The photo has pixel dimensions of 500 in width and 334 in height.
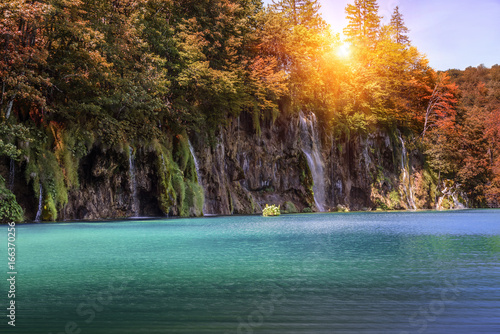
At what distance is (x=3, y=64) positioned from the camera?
60.5 ft

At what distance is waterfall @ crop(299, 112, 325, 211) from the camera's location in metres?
42.1

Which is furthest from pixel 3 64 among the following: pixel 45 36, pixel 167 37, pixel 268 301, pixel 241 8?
pixel 241 8

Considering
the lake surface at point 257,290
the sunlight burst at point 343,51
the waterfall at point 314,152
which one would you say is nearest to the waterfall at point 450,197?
the waterfall at point 314,152

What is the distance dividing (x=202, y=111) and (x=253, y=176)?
312 inches

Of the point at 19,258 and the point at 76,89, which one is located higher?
the point at 76,89

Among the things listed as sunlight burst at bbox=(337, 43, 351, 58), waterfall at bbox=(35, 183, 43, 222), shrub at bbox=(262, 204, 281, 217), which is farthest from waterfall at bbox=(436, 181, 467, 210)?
waterfall at bbox=(35, 183, 43, 222)

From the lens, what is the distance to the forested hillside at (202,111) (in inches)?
822

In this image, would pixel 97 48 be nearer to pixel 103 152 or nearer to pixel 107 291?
pixel 103 152

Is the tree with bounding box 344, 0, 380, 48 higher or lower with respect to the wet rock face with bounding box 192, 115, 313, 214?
higher

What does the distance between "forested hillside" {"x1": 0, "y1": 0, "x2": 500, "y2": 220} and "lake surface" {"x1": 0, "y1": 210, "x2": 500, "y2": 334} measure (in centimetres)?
1286

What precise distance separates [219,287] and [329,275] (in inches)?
68.2

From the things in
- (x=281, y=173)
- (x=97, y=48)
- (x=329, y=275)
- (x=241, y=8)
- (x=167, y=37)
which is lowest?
(x=329, y=275)

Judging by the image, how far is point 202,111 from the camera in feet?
109

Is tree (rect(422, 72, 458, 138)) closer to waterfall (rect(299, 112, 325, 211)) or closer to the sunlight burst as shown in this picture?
the sunlight burst
